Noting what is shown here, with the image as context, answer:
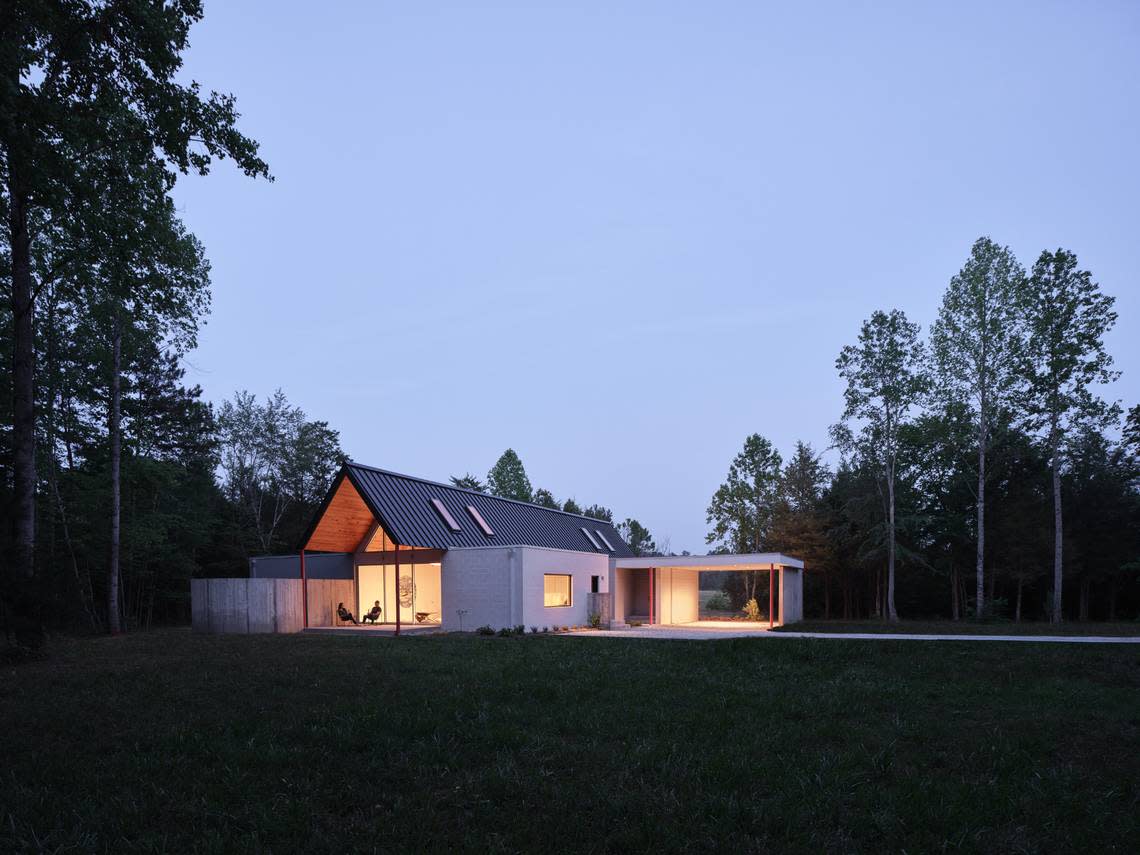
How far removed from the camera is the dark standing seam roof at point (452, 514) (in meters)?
19.4

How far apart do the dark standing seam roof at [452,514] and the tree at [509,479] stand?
1925 centimetres

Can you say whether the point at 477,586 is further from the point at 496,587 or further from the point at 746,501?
the point at 746,501

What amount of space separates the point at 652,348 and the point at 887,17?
70.2 metres

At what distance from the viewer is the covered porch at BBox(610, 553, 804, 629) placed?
2277cm

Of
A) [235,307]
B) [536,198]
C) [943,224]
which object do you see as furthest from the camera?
[536,198]

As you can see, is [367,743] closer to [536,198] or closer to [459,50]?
[459,50]

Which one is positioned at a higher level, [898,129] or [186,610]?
[898,129]

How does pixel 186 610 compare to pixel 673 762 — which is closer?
pixel 673 762

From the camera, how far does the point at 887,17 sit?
1908 cm

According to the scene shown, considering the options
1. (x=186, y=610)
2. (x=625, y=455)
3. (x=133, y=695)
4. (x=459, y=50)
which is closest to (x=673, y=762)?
(x=133, y=695)

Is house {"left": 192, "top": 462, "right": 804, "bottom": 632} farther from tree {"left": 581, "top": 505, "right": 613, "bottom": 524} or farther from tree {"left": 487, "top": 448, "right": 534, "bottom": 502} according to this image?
tree {"left": 581, "top": 505, "right": 613, "bottom": 524}

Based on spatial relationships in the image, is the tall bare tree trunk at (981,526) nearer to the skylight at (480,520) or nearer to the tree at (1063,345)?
the tree at (1063,345)

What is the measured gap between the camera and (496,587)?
1977 centimetres

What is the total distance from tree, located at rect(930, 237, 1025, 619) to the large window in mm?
15122
